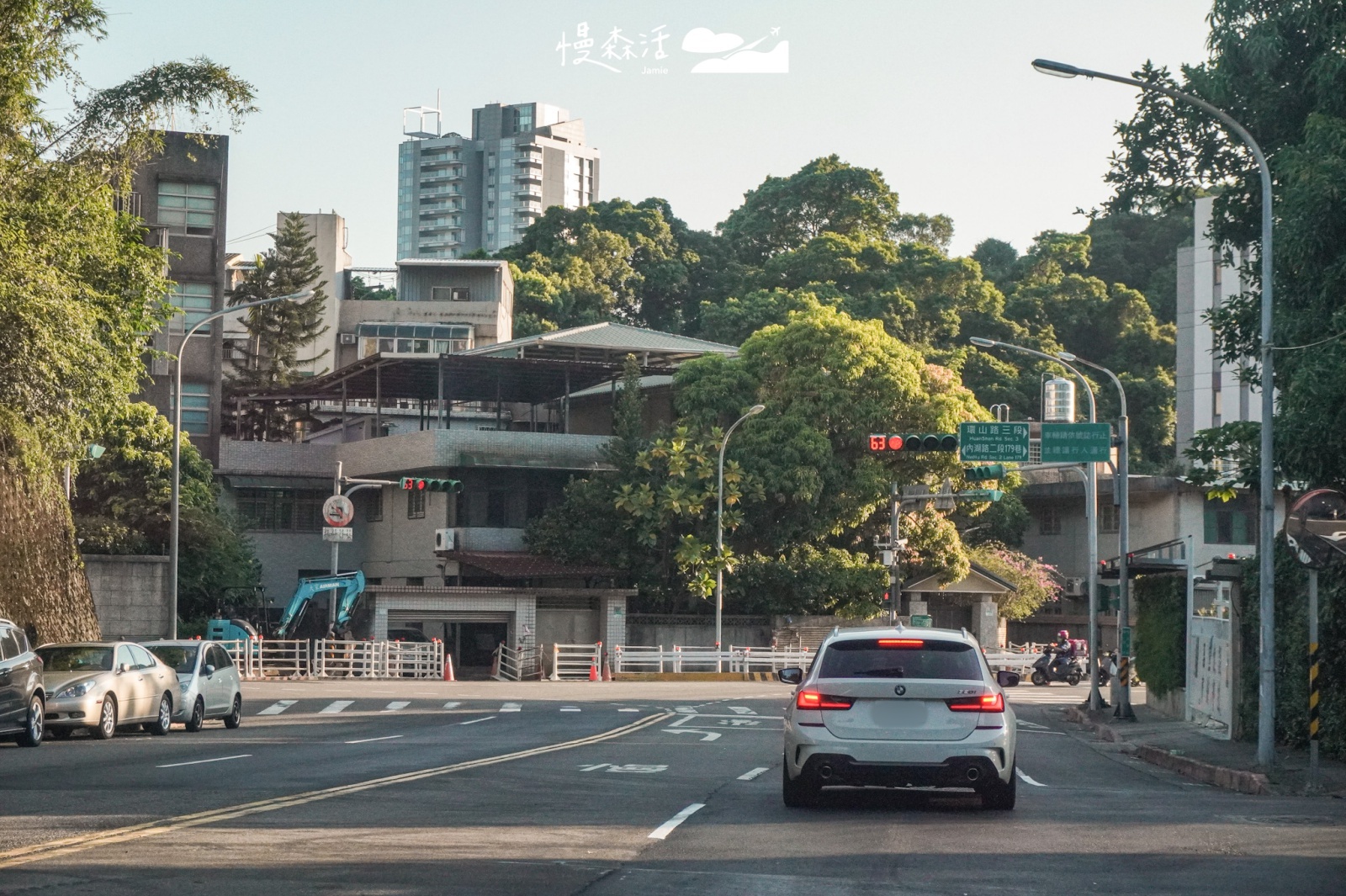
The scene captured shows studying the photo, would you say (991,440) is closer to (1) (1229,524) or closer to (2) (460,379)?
(2) (460,379)

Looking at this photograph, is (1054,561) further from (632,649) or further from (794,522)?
(632,649)

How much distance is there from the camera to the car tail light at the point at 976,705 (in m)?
13.8

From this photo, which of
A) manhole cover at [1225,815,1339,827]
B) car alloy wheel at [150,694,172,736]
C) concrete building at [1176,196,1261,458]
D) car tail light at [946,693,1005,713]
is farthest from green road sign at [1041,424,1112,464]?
concrete building at [1176,196,1261,458]

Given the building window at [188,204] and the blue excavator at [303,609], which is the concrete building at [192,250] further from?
the blue excavator at [303,609]

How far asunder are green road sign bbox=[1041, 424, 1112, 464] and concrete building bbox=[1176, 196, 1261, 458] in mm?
37766

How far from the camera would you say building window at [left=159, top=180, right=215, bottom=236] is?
58.5 meters

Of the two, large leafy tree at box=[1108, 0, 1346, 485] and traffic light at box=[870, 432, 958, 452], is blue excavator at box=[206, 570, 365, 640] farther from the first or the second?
large leafy tree at box=[1108, 0, 1346, 485]

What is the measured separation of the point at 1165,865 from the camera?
10.9 metres

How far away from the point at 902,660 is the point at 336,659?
3818cm

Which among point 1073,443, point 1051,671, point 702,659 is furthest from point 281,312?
point 1073,443

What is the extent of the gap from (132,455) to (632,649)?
16936 mm

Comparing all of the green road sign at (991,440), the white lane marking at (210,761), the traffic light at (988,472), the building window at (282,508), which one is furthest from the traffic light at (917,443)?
the building window at (282,508)

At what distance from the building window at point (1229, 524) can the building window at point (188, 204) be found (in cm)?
3756

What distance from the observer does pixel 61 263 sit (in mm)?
27609
